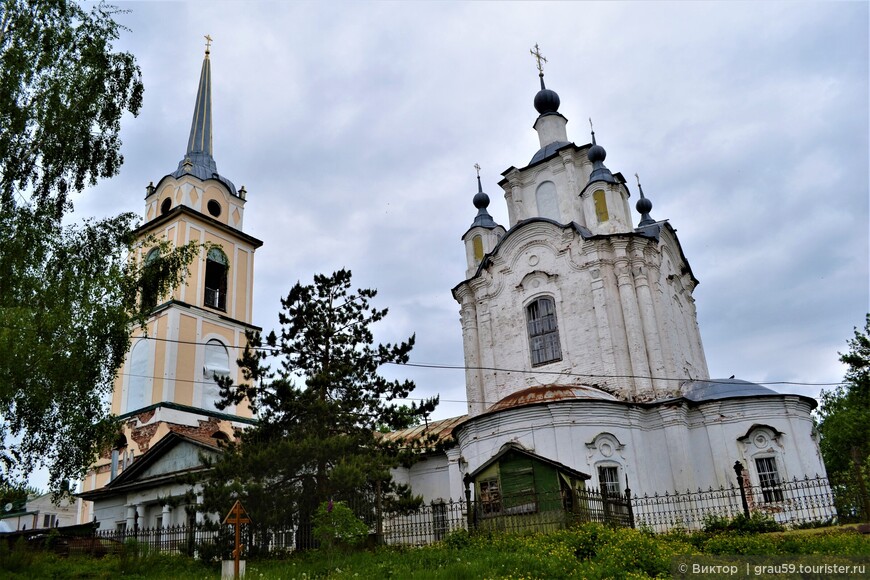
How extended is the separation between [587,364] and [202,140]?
27877 mm

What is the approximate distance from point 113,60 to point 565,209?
16742 mm

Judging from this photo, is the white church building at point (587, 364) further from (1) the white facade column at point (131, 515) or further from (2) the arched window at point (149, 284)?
(1) the white facade column at point (131, 515)

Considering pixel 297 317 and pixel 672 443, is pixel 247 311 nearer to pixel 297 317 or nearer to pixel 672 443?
pixel 297 317

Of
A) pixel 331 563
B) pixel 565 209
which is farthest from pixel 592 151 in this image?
pixel 331 563

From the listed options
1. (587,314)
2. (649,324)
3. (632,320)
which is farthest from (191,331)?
(649,324)

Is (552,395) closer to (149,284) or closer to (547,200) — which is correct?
(547,200)

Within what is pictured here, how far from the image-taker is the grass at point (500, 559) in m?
9.65

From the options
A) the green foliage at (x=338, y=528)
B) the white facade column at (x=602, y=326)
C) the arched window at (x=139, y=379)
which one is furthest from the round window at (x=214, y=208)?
the green foliage at (x=338, y=528)

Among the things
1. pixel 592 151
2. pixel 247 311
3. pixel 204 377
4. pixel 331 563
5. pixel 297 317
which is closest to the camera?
pixel 331 563

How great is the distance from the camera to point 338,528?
13.9m

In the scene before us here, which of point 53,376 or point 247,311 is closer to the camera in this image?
point 53,376

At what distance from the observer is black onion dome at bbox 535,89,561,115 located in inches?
1183

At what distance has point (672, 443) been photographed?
66.0 ft

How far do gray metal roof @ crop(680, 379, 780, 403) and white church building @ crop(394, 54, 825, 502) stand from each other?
60 mm
